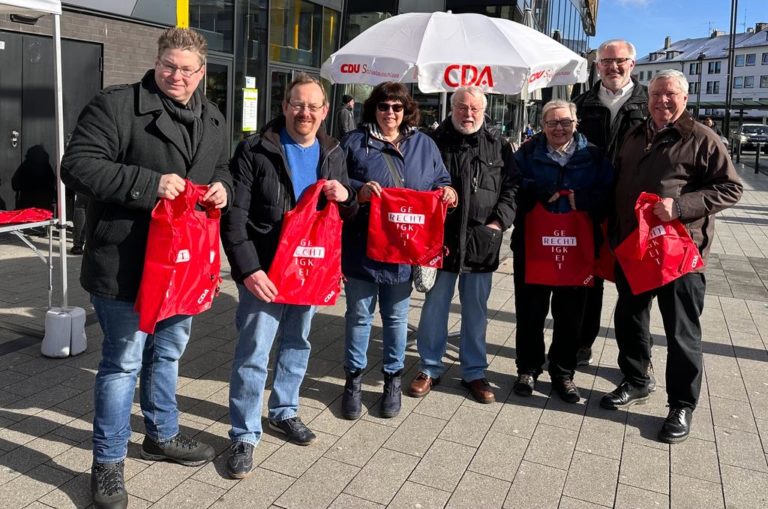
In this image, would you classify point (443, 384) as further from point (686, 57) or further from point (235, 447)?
point (686, 57)

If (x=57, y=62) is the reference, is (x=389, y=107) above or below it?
below

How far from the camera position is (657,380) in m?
4.82

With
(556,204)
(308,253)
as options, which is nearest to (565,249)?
(556,204)

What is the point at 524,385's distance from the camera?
14.6 feet

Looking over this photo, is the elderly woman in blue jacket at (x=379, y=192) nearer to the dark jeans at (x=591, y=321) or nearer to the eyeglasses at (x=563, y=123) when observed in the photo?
the eyeglasses at (x=563, y=123)

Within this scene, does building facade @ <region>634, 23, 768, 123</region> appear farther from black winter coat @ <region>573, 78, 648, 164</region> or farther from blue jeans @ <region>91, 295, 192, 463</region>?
blue jeans @ <region>91, 295, 192, 463</region>

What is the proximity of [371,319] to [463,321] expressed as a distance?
684 mm

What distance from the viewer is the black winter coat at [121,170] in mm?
Answer: 2711

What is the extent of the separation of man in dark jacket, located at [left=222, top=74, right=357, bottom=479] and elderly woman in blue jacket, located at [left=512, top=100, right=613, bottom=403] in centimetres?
135

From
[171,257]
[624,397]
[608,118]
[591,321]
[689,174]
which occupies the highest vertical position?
[608,118]

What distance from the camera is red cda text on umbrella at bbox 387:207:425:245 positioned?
379 cm

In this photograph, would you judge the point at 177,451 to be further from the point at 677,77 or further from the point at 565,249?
the point at 677,77

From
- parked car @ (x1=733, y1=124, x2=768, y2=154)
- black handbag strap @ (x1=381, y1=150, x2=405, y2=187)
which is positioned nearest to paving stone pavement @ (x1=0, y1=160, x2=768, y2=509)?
black handbag strap @ (x1=381, y1=150, x2=405, y2=187)

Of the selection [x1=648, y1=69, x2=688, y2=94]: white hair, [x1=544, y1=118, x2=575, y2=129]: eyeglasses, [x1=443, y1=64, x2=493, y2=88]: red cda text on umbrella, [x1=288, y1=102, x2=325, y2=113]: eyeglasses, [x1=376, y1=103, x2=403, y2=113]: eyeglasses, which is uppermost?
[x1=443, y1=64, x2=493, y2=88]: red cda text on umbrella
